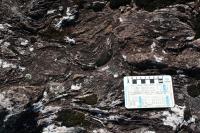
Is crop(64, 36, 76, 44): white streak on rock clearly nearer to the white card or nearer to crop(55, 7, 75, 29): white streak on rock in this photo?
crop(55, 7, 75, 29): white streak on rock

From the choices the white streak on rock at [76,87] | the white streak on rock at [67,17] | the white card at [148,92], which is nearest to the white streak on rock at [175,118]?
the white card at [148,92]

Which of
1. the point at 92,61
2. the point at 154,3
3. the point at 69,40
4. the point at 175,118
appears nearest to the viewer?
the point at 175,118

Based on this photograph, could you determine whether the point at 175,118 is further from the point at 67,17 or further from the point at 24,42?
the point at 24,42

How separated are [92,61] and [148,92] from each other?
2.60m

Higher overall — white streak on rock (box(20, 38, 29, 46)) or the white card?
white streak on rock (box(20, 38, 29, 46))

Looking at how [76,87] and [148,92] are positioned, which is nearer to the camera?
[148,92]

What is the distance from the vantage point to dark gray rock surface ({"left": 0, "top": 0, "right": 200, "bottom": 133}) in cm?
1569

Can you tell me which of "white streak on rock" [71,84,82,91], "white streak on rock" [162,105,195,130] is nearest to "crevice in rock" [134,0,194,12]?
"white streak on rock" [71,84,82,91]

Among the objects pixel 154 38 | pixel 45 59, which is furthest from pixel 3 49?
pixel 154 38

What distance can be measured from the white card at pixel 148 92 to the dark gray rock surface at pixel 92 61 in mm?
236

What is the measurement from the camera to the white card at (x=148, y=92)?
15812mm

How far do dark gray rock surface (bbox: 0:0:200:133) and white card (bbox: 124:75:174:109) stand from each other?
0.77ft

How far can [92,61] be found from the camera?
55.6 feet

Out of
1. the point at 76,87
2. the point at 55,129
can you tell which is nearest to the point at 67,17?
the point at 76,87
